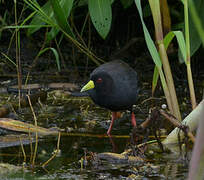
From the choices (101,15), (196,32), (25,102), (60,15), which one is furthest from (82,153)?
(196,32)

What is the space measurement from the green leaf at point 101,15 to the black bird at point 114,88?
55 cm

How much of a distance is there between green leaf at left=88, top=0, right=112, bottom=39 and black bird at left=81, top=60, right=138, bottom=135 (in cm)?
55

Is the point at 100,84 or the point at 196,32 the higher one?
the point at 196,32

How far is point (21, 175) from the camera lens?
8.84 feet

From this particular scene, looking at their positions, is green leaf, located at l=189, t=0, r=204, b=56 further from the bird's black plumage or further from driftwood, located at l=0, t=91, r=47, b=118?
driftwood, located at l=0, t=91, r=47, b=118

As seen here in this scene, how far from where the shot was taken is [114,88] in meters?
3.96

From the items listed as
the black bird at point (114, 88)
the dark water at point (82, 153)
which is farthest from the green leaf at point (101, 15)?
the dark water at point (82, 153)

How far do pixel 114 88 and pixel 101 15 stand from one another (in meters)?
0.93

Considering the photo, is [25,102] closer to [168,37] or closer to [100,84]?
[100,84]

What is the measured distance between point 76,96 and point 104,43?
1.50 meters

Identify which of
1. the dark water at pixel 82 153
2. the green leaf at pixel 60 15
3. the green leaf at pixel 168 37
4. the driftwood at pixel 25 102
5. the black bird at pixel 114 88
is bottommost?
the dark water at pixel 82 153

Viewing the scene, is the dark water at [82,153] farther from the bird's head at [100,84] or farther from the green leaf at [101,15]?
the green leaf at [101,15]

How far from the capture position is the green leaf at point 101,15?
14.9 ft

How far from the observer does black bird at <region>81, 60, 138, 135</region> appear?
12.9 ft
